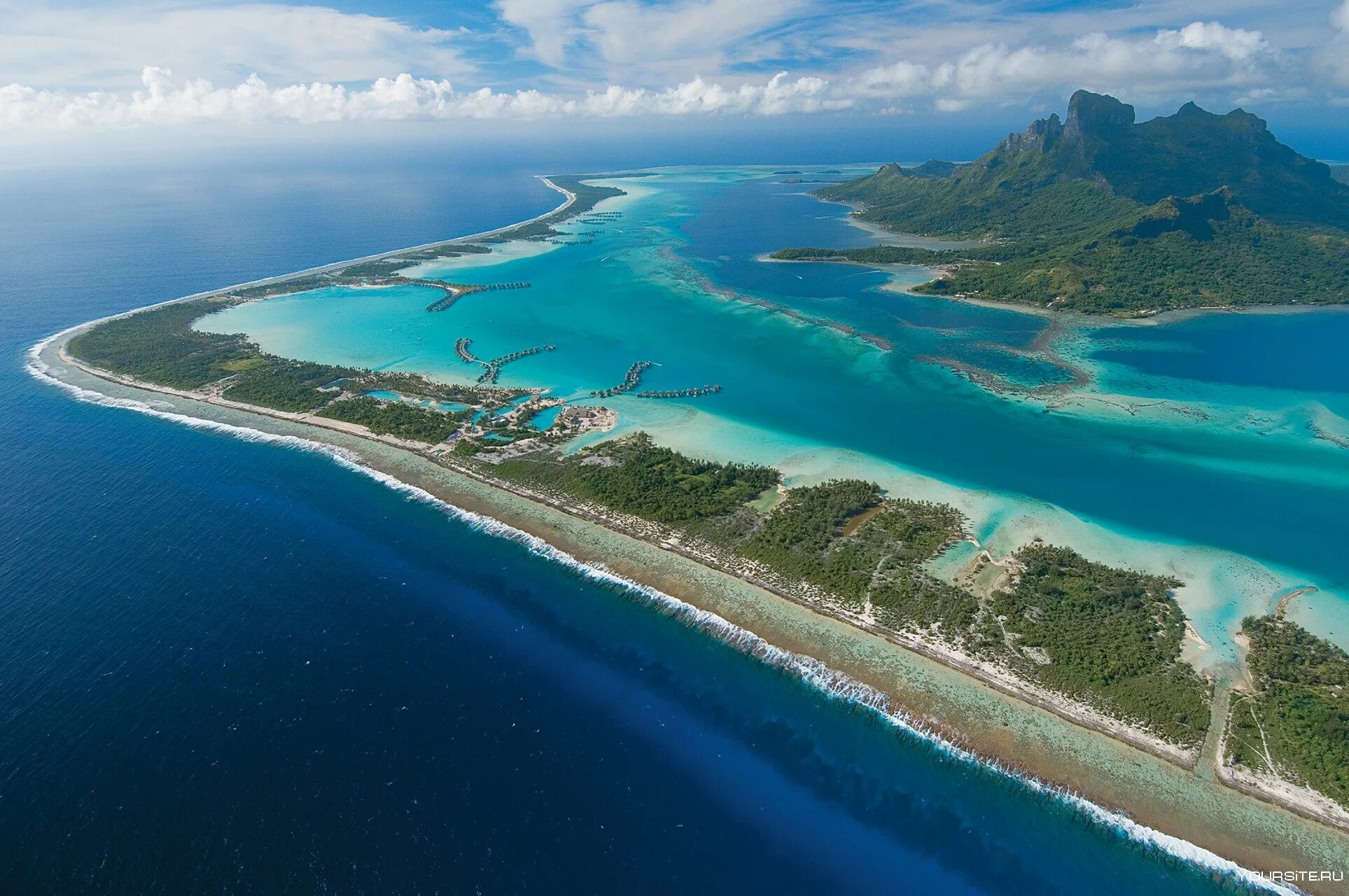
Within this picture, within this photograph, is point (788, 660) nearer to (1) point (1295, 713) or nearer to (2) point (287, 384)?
(1) point (1295, 713)

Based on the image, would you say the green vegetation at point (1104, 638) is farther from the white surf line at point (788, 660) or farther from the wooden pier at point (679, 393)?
the wooden pier at point (679, 393)

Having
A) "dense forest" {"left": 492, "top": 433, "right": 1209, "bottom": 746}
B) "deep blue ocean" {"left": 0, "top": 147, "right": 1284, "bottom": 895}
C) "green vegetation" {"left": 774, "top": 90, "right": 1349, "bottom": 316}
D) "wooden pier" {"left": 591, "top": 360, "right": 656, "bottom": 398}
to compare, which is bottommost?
"deep blue ocean" {"left": 0, "top": 147, "right": 1284, "bottom": 895}

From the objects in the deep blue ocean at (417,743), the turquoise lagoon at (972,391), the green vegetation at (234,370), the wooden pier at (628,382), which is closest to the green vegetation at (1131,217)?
the turquoise lagoon at (972,391)

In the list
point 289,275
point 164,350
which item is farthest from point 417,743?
point 289,275

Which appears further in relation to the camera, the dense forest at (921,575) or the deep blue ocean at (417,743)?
the dense forest at (921,575)

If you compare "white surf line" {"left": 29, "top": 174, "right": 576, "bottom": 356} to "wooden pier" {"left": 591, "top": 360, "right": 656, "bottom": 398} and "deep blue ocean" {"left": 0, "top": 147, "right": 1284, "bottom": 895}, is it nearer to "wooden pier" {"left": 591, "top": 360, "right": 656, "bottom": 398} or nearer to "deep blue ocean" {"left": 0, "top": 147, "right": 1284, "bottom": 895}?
"deep blue ocean" {"left": 0, "top": 147, "right": 1284, "bottom": 895}

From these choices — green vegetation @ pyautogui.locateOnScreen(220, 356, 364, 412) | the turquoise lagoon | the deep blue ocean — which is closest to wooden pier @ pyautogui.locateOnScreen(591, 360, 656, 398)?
the turquoise lagoon
